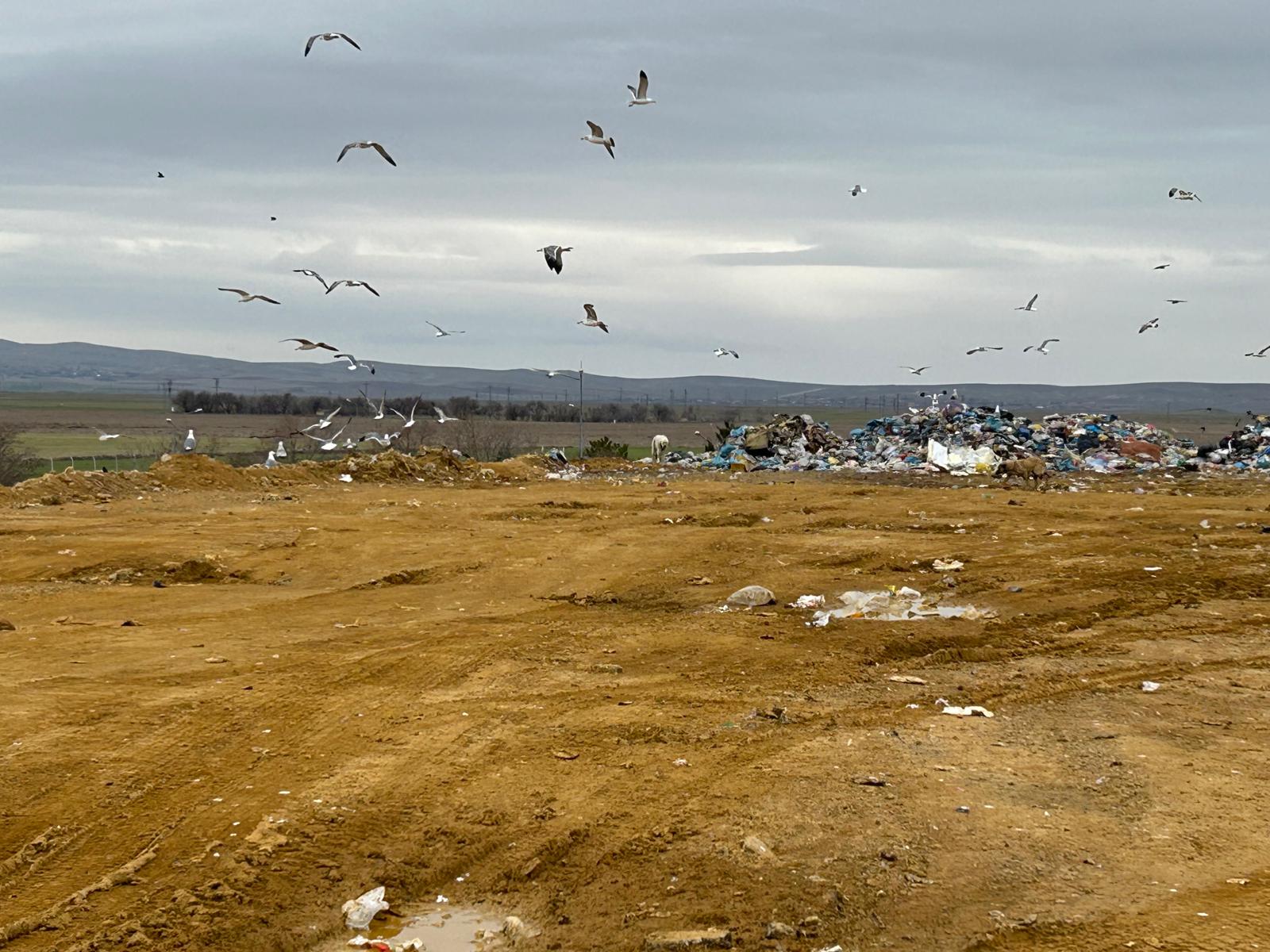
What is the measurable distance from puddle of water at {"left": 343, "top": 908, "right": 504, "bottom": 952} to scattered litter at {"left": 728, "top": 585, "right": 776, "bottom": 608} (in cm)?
593

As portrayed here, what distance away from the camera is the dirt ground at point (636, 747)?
4.76 meters

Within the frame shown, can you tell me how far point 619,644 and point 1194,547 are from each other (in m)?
6.92

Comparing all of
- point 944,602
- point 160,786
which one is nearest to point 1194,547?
point 944,602

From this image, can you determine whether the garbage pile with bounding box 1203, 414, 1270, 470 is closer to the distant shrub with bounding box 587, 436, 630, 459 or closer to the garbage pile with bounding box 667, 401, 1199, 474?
the garbage pile with bounding box 667, 401, 1199, 474

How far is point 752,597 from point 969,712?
3.53 meters

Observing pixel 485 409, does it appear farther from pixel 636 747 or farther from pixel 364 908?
pixel 364 908

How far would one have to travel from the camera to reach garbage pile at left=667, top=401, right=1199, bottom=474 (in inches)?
984

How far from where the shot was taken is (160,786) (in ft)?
19.1

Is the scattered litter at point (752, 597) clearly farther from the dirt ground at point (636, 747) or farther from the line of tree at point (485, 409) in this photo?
the line of tree at point (485, 409)

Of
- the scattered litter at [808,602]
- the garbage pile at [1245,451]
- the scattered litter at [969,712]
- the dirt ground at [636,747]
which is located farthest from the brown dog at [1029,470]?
the scattered litter at [969,712]

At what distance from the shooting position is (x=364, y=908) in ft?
15.7

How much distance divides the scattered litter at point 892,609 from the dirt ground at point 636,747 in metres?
0.23

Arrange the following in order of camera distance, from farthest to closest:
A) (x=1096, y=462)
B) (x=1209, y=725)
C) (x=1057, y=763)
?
(x=1096, y=462), (x=1209, y=725), (x=1057, y=763)

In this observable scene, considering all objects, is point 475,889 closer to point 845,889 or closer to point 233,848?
point 233,848
